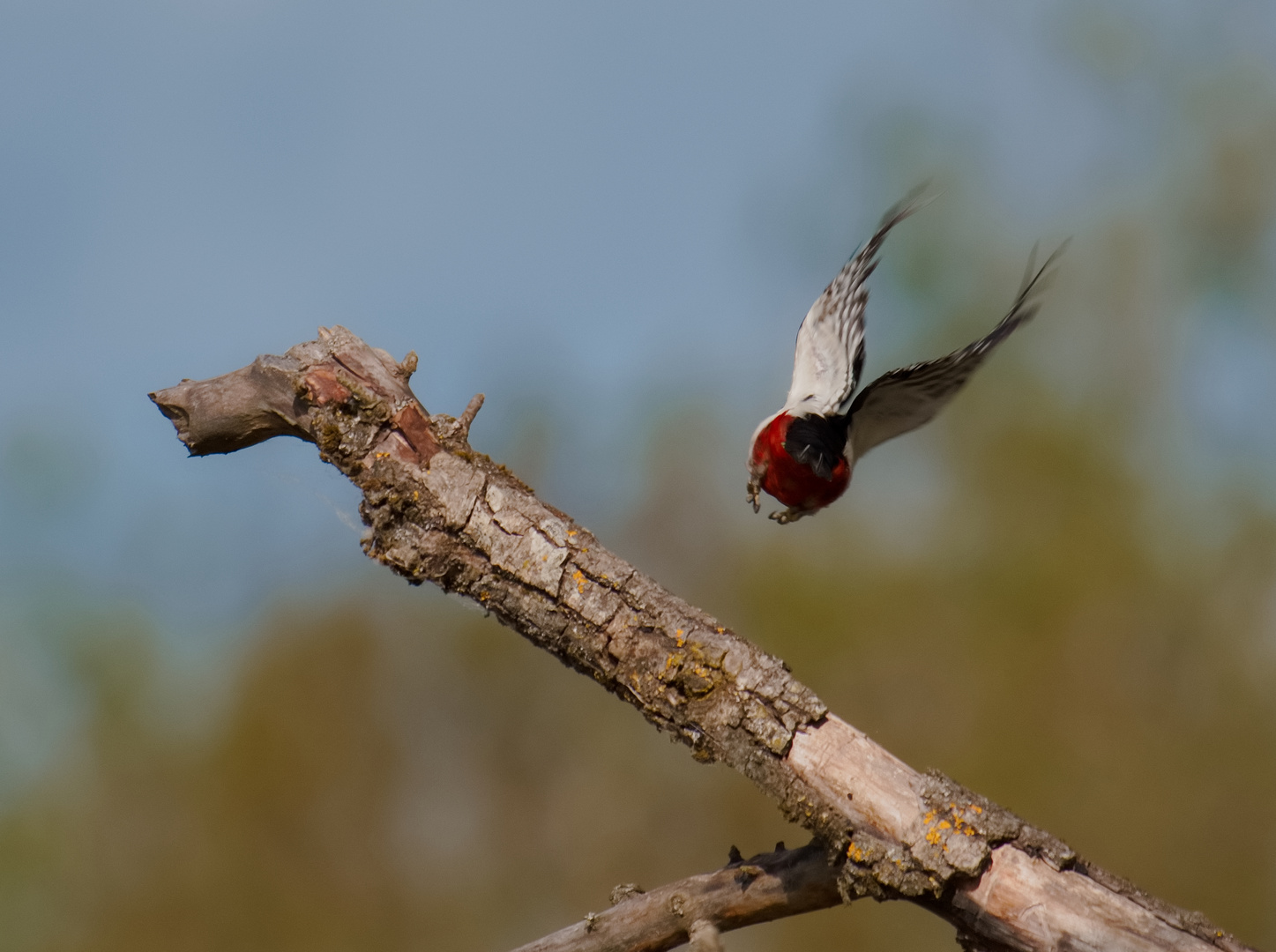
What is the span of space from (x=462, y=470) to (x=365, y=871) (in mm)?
10418

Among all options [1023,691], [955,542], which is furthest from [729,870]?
[955,542]

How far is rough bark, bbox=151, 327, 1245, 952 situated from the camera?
2.71m

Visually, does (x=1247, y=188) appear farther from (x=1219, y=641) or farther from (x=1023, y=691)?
(x=1023, y=691)

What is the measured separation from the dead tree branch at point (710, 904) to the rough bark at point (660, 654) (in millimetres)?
180

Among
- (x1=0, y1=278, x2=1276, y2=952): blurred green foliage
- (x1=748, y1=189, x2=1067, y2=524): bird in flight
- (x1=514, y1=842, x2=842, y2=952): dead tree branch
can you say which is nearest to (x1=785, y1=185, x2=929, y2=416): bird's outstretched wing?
(x1=748, y1=189, x2=1067, y2=524): bird in flight

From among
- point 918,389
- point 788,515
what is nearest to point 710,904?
point 788,515

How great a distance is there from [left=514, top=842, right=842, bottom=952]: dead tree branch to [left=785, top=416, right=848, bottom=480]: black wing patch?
1431 mm

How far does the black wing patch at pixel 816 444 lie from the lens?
12.5 ft

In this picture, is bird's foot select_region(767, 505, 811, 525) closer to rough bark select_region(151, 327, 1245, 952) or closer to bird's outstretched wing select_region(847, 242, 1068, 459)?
bird's outstretched wing select_region(847, 242, 1068, 459)

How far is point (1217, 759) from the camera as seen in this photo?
37.7ft

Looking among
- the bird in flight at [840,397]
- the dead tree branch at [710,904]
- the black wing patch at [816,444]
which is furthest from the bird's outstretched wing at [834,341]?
the dead tree branch at [710,904]

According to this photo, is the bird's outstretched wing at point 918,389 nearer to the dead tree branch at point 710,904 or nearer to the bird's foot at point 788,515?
the bird's foot at point 788,515

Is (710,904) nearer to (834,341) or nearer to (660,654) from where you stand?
(660,654)

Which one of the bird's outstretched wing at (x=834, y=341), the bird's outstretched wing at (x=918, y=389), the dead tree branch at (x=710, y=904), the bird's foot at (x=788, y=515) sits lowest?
the dead tree branch at (x=710, y=904)
